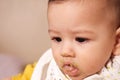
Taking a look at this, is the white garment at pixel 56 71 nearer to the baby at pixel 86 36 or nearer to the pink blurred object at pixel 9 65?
the baby at pixel 86 36

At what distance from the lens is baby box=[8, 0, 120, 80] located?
83 cm

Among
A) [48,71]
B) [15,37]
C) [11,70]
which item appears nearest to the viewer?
[48,71]

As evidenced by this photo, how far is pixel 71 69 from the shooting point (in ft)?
2.83

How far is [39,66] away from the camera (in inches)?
41.5

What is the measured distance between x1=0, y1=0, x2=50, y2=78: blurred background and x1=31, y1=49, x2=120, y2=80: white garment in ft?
1.22

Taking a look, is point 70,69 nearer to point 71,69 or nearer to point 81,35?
point 71,69

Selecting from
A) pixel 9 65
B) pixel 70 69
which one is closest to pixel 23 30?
pixel 9 65

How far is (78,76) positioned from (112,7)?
8.6 inches

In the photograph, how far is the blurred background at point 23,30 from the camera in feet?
4.70

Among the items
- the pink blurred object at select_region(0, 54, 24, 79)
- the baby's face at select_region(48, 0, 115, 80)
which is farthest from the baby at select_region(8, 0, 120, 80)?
the pink blurred object at select_region(0, 54, 24, 79)

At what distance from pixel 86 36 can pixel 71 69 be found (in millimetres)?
104

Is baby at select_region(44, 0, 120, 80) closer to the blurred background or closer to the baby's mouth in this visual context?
the baby's mouth

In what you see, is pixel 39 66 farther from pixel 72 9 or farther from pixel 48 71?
pixel 72 9

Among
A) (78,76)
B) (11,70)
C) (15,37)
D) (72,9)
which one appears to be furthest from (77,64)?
(15,37)
